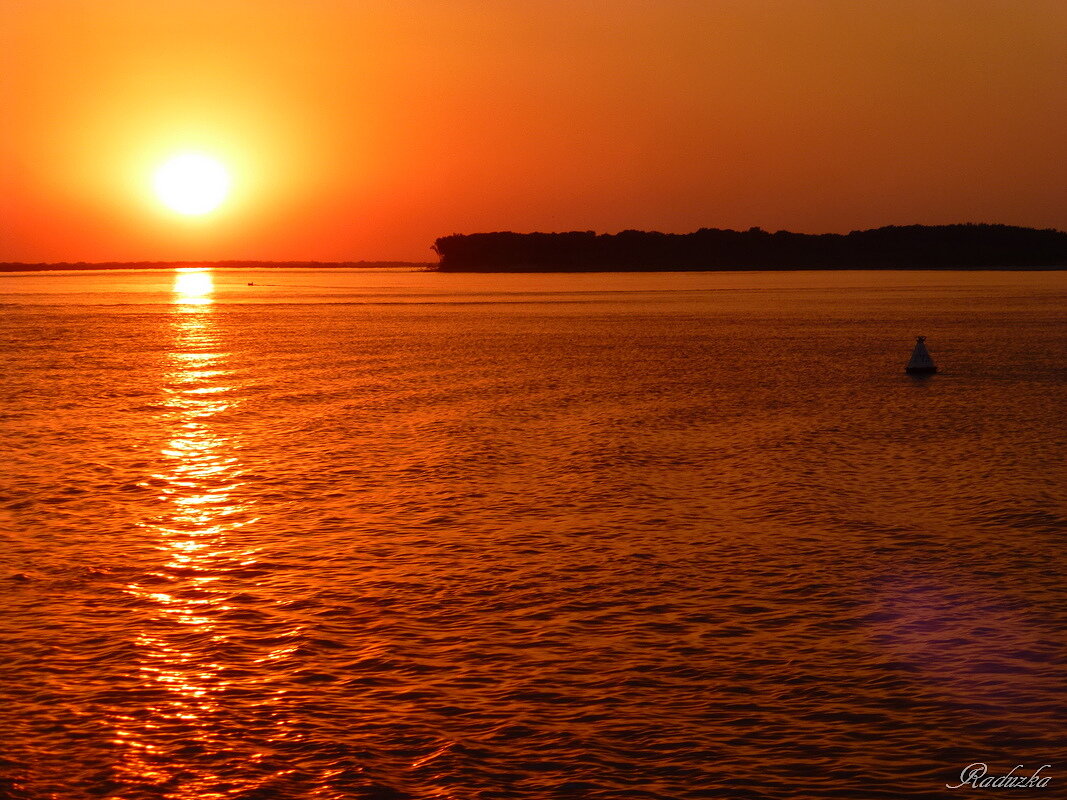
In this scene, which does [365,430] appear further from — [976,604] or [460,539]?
[976,604]

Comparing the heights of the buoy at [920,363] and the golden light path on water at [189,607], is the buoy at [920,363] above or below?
above

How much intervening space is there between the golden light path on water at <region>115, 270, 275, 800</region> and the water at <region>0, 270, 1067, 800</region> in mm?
50

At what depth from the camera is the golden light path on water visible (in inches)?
373

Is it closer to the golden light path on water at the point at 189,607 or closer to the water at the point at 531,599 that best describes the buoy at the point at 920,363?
the water at the point at 531,599
